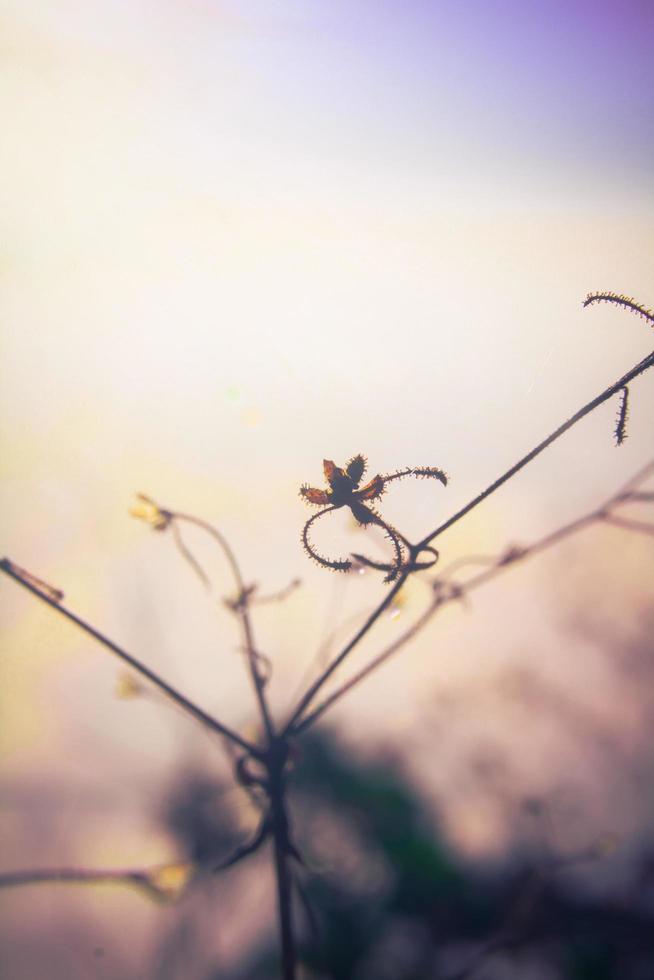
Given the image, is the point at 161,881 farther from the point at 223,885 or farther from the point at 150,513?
the point at 150,513

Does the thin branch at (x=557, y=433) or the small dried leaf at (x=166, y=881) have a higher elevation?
the thin branch at (x=557, y=433)

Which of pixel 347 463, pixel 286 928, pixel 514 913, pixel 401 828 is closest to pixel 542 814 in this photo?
pixel 514 913

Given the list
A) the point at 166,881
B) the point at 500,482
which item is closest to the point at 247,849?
the point at 166,881

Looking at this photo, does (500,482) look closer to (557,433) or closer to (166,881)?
(557,433)

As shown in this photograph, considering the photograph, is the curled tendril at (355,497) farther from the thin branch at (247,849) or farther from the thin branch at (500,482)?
the thin branch at (247,849)

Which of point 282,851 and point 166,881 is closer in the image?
point 282,851

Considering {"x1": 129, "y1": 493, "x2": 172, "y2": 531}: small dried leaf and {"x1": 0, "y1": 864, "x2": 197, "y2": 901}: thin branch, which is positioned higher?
{"x1": 129, "y1": 493, "x2": 172, "y2": 531}: small dried leaf

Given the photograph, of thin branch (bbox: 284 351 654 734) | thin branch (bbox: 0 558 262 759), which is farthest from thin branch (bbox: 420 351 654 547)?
thin branch (bbox: 0 558 262 759)

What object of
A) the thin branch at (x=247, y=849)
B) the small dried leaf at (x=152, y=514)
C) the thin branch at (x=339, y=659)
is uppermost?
the small dried leaf at (x=152, y=514)

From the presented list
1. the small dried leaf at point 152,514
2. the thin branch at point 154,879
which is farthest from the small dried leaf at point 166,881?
the small dried leaf at point 152,514

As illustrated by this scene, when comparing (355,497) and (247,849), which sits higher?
(355,497)

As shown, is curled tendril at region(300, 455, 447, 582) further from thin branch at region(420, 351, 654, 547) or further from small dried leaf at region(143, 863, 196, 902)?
small dried leaf at region(143, 863, 196, 902)
